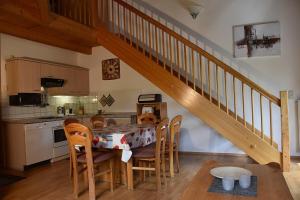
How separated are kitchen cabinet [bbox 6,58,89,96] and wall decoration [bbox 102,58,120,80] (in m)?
0.67

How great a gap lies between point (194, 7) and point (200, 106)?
6.84 feet

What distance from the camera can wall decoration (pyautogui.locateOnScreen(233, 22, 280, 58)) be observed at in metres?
4.33

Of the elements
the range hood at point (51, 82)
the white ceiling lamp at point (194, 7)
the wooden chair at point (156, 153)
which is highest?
the white ceiling lamp at point (194, 7)

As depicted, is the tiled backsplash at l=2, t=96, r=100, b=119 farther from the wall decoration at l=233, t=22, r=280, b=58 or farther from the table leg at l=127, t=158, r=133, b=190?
the wall decoration at l=233, t=22, r=280, b=58

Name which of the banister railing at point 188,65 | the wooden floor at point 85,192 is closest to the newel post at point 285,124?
the wooden floor at point 85,192

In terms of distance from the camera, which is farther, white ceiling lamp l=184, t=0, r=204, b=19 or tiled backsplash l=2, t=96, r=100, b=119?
white ceiling lamp l=184, t=0, r=204, b=19

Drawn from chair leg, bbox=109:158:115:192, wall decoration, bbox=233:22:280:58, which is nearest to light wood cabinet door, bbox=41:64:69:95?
chair leg, bbox=109:158:115:192

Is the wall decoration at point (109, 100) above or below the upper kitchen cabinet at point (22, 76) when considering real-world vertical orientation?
below

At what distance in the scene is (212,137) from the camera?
4.78m

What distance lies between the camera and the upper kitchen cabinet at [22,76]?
Result: 14.0ft

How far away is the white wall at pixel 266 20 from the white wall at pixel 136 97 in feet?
4.44

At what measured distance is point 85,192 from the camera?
3045 millimetres

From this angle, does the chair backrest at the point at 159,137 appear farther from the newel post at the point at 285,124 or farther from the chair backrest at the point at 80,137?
the newel post at the point at 285,124

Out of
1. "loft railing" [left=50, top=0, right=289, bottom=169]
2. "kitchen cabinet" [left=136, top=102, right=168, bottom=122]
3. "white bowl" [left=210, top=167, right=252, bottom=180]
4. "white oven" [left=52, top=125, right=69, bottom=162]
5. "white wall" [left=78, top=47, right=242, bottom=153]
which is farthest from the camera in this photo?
"kitchen cabinet" [left=136, top=102, right=168, bottom=122]
